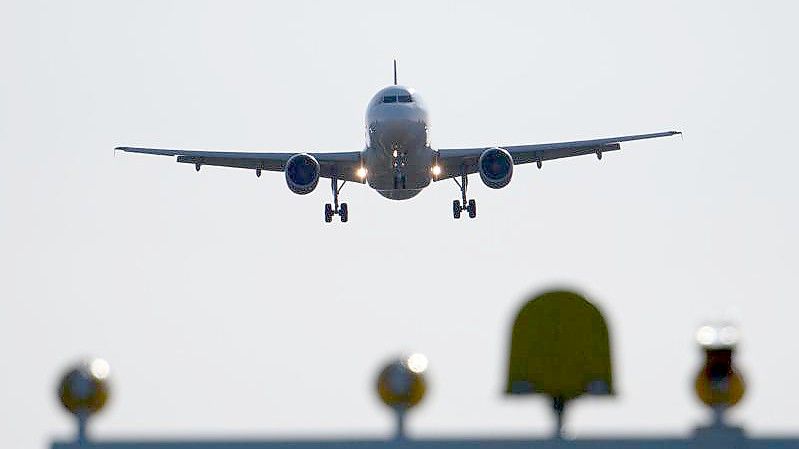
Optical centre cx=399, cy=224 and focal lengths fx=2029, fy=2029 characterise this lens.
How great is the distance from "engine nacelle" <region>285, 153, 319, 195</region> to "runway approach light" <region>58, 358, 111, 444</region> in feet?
133

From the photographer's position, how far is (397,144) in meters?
66.0

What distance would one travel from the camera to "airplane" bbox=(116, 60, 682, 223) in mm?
66500

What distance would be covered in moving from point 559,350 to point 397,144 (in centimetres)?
3894

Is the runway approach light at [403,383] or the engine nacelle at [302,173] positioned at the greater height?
the engine nacelle at [302,173]

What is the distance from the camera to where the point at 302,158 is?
6881 centimetres

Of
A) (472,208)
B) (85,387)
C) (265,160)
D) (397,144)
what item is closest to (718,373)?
(85,387)

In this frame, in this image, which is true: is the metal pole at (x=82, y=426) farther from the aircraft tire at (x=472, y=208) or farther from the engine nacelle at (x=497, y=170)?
the aircraft tire at (x=472, y=208)

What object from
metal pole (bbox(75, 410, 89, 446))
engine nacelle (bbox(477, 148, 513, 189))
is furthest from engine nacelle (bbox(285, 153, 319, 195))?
metal pole (bbox(75, 410, 89, 446))

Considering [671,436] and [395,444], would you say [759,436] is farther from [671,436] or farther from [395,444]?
[395,444]

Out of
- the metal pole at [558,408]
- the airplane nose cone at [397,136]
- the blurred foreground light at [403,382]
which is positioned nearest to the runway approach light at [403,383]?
the blurred foreground light at [403,382]

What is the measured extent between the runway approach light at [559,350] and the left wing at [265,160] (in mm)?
43714

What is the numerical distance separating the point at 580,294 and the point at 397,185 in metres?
39.6

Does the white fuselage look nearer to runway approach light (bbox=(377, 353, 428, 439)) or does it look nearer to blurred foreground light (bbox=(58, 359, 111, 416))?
runway approach light (bbox=(377, 353, 428, 439))

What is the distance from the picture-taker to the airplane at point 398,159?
2618 inches
